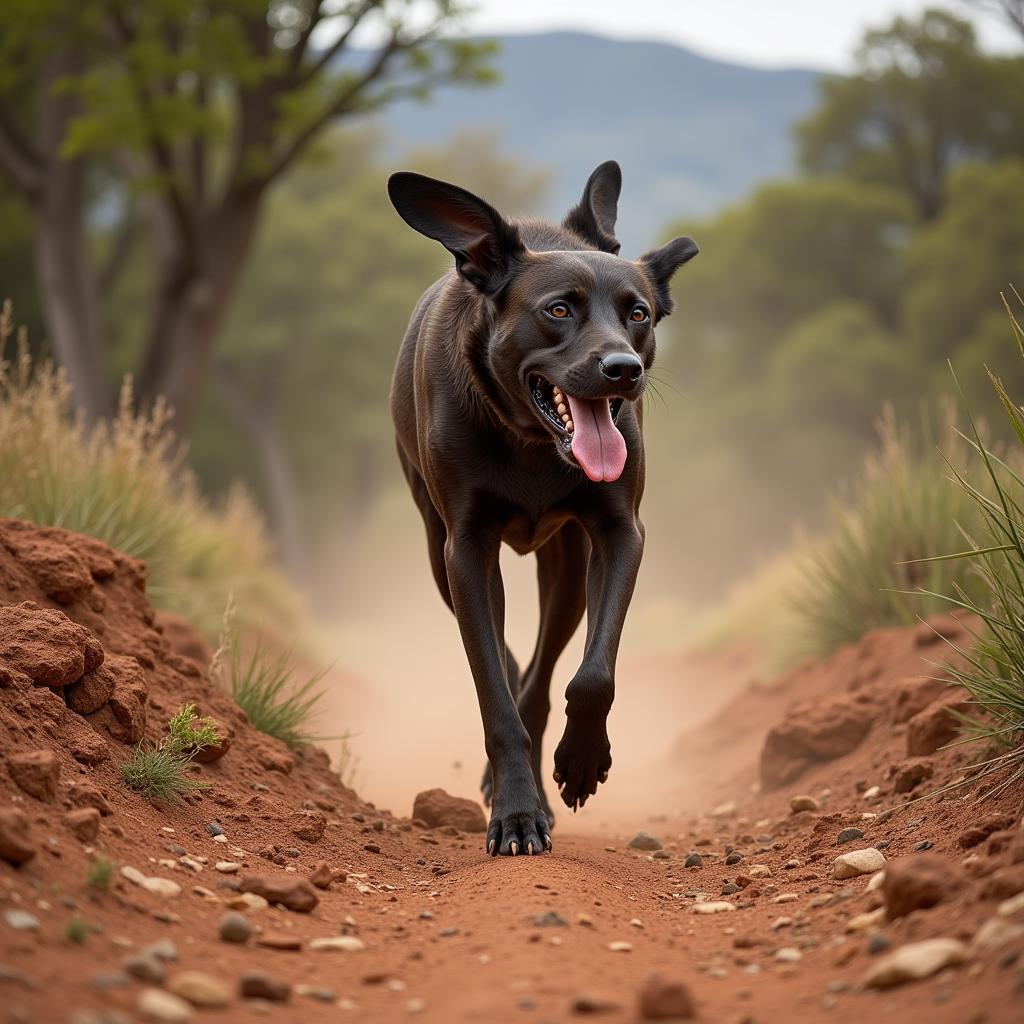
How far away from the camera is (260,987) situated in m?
2.78

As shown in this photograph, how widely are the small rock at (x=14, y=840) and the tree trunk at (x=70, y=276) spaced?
13530 millimetres

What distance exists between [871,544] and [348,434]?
26.4 m

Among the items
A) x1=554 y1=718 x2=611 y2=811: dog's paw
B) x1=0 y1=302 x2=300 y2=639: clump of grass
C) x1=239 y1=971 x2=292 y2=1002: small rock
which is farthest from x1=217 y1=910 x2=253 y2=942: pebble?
x1=0 y1=302 x2=300 y2=639: clump of grass

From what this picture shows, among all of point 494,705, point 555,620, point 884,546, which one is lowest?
point 494,705

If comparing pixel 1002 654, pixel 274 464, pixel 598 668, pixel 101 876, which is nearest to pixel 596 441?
pixel 598 668

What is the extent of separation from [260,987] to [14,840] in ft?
2.43

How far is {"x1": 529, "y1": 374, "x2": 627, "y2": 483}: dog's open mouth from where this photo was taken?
4.56 metres

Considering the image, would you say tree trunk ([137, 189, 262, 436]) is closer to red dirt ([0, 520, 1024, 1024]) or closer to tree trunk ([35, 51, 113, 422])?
tree trunk ([35, 51, 113, 422])

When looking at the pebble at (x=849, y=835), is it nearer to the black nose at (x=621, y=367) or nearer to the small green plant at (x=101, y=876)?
the black nose at (x=621, y=367)

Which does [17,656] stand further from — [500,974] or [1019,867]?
[1019,867]

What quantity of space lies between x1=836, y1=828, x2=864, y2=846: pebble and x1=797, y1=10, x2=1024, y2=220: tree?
27.7 metres

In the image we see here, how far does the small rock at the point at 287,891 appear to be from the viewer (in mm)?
3598

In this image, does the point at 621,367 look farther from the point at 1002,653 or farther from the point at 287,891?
the point at 287,891

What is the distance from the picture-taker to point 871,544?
8.62 m
